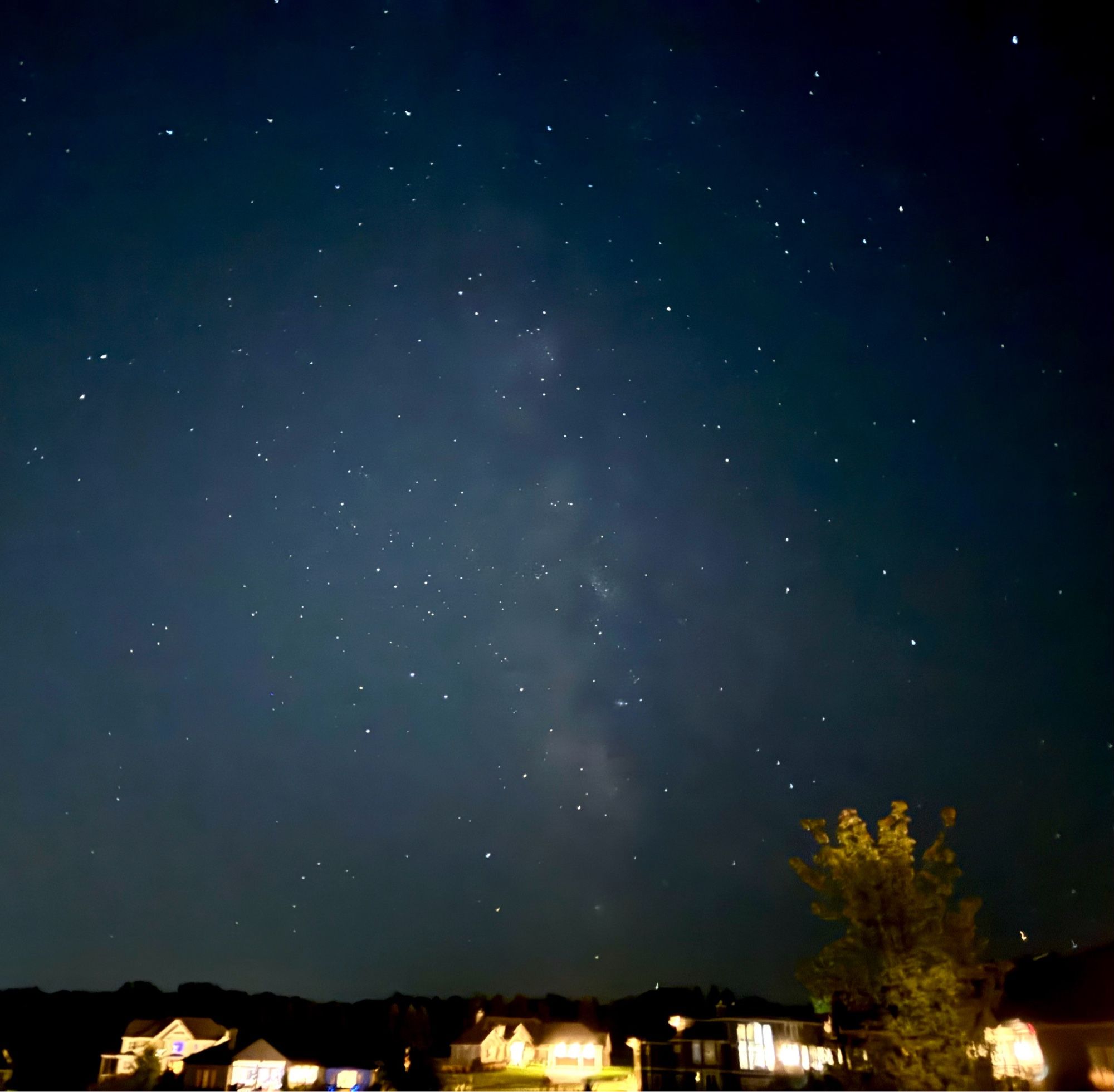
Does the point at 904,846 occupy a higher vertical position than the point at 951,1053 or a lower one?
higher

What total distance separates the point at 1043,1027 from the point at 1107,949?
5.76 m

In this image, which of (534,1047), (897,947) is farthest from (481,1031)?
(897,947)

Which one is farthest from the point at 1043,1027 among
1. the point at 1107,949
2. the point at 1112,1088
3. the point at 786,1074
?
the point at 786,1074

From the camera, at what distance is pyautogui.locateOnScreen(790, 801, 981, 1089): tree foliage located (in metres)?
17.2

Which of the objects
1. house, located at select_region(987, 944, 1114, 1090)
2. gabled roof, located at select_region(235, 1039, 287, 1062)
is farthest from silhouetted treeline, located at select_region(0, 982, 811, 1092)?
house, located at select_region(987, 944, 1114, 1090)

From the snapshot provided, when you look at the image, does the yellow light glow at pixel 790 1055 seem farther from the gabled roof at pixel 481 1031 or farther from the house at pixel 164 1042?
the house at pixel 164 1042

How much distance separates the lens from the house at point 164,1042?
5181 cm

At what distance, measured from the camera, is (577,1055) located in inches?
1997

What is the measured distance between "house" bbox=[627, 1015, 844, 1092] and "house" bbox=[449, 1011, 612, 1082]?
44.6 feet

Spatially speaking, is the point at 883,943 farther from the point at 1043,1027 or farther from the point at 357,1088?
the point at 357,1088

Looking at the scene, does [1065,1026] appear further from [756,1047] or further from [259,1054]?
[259,1054]

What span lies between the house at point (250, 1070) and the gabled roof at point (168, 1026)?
6107 millimetres

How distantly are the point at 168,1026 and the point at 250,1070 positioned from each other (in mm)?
10391

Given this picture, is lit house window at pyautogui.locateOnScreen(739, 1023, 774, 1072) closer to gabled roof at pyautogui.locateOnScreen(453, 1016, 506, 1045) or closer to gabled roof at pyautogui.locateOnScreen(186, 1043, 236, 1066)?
gabled roof at pyautogui.locateOnScreen(453, 1016, 506, 1045)
